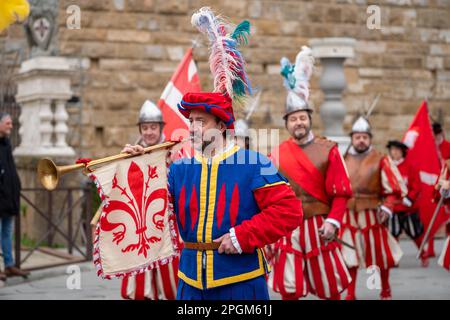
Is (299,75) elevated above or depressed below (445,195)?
above

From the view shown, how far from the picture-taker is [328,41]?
1327cm

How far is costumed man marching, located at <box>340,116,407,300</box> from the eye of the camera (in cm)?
993

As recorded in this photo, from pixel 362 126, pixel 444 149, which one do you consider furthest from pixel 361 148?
pixel 444 149

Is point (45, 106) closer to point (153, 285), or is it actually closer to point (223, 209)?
point (153, 285)

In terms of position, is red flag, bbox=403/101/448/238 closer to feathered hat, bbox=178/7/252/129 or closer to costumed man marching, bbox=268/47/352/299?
costumed man marching, bbox=268/47/352/299

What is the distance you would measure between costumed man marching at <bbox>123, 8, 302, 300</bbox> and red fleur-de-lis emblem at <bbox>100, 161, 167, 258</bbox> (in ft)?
0.87

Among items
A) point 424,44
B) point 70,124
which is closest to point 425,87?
point 424,44

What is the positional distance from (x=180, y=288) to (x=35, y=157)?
7.71 m

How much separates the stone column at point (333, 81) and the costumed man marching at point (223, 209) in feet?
22.6

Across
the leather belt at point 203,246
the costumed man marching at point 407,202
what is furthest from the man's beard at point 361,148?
the leather belt at point 203,246

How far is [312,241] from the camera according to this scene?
849cm

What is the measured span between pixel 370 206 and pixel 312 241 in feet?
6.11

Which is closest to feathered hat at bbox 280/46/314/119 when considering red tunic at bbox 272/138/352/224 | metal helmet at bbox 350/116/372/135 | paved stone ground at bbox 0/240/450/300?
red tunic at bbox 272/138/352/224

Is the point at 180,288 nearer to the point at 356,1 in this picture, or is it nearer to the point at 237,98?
the point at 237,98
